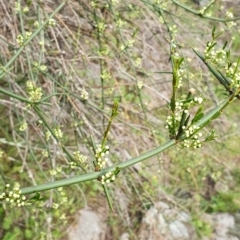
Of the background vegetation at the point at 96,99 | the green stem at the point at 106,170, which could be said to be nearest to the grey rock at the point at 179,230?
the background vegetation at the point at 96,99

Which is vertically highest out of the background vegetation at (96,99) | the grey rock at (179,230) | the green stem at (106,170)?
the background vegetation at (96,99)

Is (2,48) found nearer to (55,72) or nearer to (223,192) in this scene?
(55,72)

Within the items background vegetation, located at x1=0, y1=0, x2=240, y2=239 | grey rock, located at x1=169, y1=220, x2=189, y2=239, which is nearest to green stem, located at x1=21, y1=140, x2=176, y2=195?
background vegetation, located at x1=0, y1=0, x2=240, y2=239

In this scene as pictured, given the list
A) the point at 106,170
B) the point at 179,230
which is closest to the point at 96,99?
the point at 179,230

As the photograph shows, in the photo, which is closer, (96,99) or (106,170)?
(106,170)

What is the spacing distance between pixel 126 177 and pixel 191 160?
435mm

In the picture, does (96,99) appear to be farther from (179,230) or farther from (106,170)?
(106,170)

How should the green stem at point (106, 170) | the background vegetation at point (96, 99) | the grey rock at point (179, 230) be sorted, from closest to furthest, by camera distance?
the green stem at point (106, 170) < the background vegetation at point (96, 99) < the grey rock at point (179, 230)

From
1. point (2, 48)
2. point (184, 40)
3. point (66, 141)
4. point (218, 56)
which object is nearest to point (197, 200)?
point (66, 141)

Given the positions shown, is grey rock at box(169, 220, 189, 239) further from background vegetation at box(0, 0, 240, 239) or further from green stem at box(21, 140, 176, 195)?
green stem at box(21, 140, 176, 195)

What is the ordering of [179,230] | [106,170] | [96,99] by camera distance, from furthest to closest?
[179,230]
[96,99]
[106,170]

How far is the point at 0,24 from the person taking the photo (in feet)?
7.06

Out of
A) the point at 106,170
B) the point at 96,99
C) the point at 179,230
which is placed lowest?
the point at 106,170

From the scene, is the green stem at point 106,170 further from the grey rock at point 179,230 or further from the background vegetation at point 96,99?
the grey rock at point 179,230
